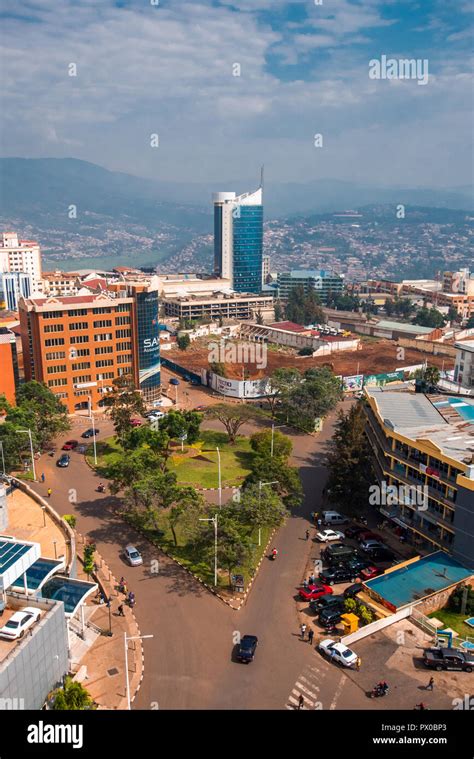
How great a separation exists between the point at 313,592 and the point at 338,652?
4.86 m

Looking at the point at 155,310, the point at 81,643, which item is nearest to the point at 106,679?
the point at 81,643

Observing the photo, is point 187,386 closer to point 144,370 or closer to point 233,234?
point 144,370

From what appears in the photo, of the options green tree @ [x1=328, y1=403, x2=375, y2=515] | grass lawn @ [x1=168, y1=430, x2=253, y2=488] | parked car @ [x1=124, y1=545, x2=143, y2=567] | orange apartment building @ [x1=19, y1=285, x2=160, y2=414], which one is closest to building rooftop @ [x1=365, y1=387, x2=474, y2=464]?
green tree @ [x1=328, y1=403, x2=375, y2=515]

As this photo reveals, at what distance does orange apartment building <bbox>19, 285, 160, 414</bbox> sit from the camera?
5803 cm

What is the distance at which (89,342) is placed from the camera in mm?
60281

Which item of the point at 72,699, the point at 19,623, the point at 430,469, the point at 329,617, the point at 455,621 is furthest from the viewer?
the point at 430,469

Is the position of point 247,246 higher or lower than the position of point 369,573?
higher

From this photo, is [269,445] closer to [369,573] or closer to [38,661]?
[369,573]

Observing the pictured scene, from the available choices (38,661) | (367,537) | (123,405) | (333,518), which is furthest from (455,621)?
(123,405)

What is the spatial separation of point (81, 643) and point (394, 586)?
15.7m

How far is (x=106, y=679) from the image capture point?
968 inches

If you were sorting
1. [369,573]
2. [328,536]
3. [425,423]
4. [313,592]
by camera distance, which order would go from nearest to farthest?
1. [313,592]
2. [369,573]
3. [328,536]
4. [425,423]

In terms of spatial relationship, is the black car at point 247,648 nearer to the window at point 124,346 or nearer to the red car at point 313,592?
the red car at point 313,592
